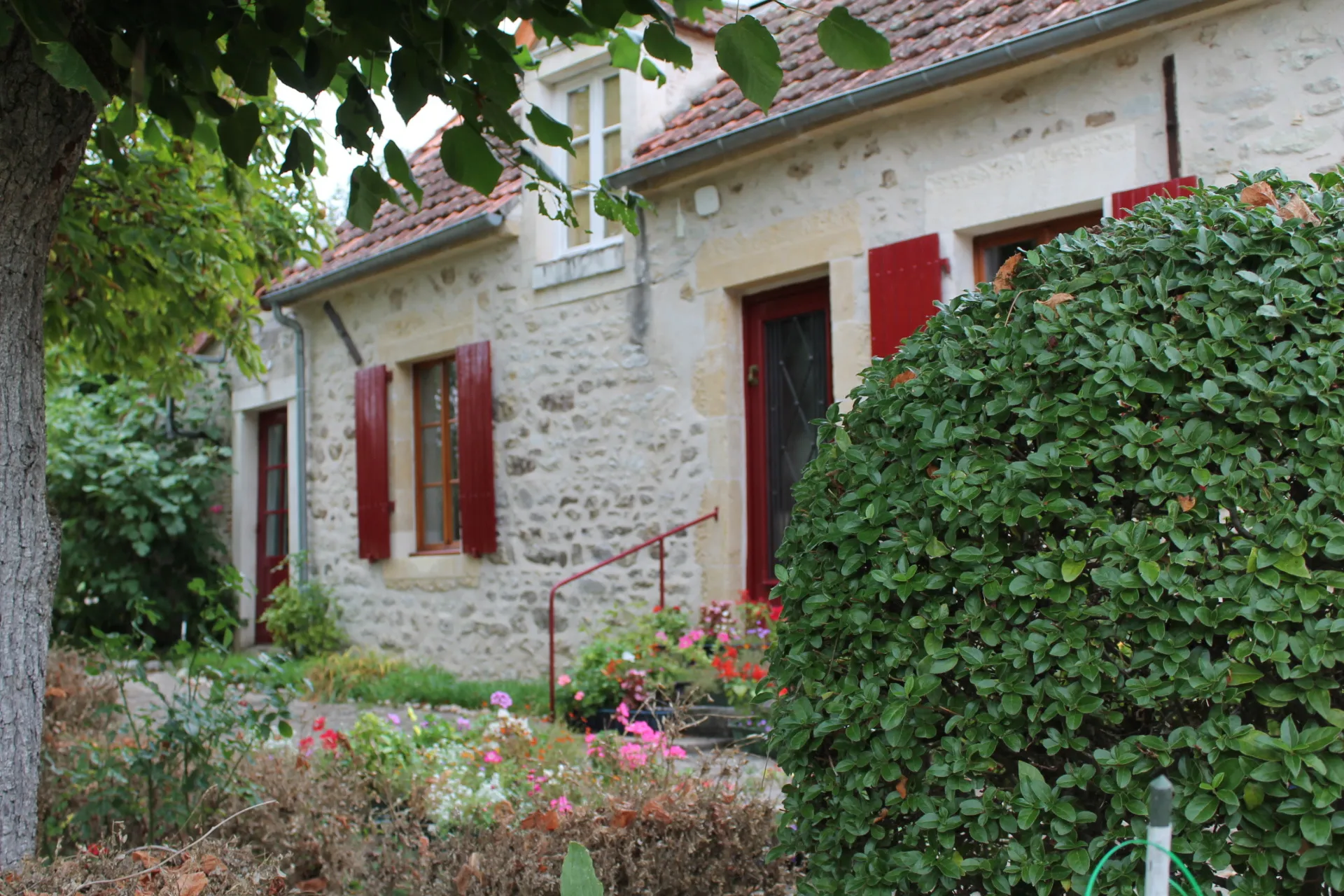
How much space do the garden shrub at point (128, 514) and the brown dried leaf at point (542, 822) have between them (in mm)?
Result: 8070

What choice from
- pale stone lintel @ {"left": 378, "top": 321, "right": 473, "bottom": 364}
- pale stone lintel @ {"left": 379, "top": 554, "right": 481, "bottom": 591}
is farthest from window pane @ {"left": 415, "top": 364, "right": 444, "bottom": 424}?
pale stone lintel @ {"left": 379, "top": 554, "right": 481, "bottom": 591}

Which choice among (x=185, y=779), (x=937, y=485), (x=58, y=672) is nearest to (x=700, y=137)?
(x=58, y=672)

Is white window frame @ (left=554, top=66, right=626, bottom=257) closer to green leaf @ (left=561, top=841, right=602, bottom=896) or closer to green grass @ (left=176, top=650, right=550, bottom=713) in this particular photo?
green grass @ (left=176, top=650, right=550, bottom=713)

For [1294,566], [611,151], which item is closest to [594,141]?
[611,151]

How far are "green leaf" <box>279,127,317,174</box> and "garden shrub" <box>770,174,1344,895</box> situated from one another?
171 cm

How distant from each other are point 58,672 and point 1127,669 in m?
4.50

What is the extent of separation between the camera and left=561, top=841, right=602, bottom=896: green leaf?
2.00 meters

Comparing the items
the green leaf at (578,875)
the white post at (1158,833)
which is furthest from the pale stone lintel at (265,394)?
the white post at (1158,833)

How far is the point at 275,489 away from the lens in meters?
11.4

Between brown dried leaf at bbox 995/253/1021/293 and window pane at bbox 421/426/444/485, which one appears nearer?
brown dried leaf at bbox 995/253/1021/293

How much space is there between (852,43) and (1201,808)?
4.91 ft

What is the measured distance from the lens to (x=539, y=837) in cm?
283

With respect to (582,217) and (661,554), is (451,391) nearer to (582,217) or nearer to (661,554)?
(582,217)

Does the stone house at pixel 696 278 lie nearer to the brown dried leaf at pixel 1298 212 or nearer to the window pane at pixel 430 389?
the window pane at pixel 430 389
